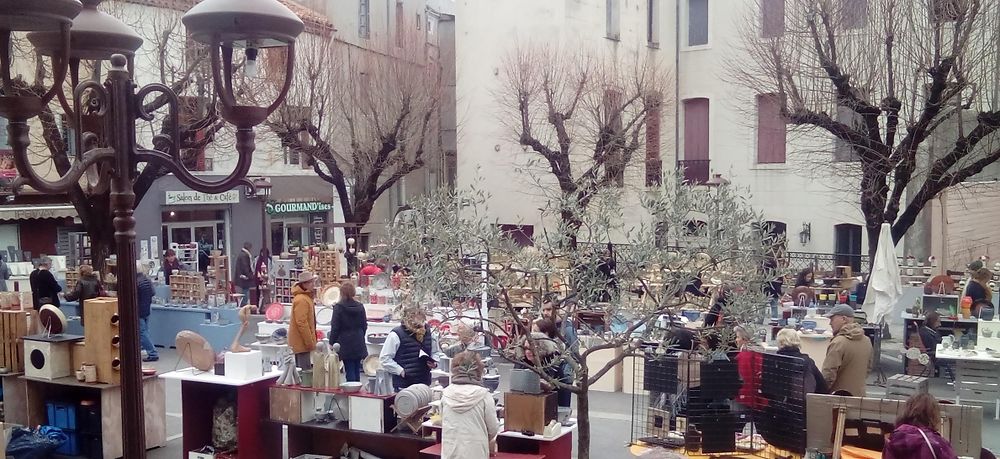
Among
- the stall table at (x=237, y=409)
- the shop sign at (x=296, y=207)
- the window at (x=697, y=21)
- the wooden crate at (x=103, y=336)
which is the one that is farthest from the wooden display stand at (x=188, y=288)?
the window at (x=697, y=21)

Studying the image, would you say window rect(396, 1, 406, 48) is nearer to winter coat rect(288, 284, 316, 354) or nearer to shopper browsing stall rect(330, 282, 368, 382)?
shopper browsing stall rect(330, 282, 368, 382)

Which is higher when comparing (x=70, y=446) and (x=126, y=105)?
(x=126, y=105)

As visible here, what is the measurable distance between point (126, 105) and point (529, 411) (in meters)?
4.25

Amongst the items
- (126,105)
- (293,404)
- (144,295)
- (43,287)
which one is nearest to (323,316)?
(144,295)

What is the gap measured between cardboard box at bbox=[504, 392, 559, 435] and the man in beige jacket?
10.6 ft

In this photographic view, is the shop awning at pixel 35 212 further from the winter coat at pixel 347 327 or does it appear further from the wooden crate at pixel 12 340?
the winter coat at pixel 347 327

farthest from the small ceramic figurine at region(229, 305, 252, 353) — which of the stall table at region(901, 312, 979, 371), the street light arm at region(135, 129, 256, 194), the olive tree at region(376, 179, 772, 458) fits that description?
the stall table at region(901, 312, 979, 371)

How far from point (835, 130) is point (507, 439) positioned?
984cm

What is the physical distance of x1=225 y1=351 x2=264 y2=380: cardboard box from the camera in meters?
→ 8.08

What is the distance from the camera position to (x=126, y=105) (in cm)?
357

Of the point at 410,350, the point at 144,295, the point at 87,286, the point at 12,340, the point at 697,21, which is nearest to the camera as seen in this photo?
the point at 410,350

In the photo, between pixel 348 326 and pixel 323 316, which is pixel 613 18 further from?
pixel 348 326

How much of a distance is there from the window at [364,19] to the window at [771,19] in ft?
48.9

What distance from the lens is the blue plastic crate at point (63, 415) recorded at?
893 centimetres
